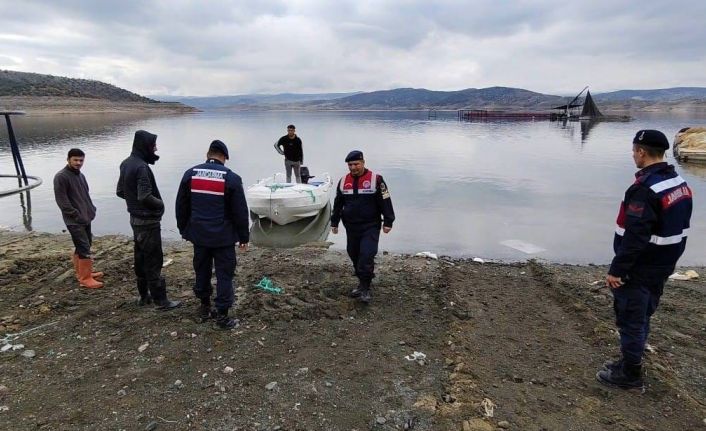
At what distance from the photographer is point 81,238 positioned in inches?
240

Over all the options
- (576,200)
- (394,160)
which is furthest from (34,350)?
(394,160)

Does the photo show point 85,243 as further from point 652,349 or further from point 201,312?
point 652,349

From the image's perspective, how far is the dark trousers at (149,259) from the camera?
17.5 feet

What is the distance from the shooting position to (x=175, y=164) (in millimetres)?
23500

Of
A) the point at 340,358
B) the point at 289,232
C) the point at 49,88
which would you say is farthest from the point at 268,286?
Answer: the point at 49,88

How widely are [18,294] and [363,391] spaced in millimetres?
4877

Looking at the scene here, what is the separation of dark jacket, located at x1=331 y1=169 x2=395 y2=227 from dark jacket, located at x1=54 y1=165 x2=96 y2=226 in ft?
10.7

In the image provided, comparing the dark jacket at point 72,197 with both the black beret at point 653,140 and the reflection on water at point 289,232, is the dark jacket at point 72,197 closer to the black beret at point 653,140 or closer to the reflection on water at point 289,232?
the reflection on water at point 289,232

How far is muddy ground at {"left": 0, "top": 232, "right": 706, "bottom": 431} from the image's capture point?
3.65m

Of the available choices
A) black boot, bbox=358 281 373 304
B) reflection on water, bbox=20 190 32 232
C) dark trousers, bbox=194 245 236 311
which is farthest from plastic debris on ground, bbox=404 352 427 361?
reflection on water, bbox=20 190 32 232

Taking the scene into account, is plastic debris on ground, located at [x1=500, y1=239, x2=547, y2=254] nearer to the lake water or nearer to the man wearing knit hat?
the lake water

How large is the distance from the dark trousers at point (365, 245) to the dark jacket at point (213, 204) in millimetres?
1604

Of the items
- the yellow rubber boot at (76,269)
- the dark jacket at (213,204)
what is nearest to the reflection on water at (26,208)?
the yellow rubber boot at (76,269)

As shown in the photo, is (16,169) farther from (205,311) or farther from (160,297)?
(205,311)
